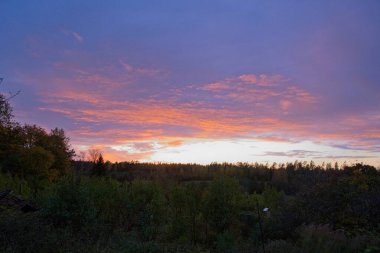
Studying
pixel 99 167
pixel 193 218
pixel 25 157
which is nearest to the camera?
pixel 193 218

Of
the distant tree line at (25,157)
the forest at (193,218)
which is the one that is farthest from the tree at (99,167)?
the forest at (193,218)

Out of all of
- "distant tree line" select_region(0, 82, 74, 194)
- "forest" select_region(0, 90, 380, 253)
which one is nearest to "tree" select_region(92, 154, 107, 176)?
"distant tree line" select_region(0, 82, 74, 194)

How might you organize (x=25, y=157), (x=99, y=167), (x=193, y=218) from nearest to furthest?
(x=193, y=218), (x=25, y=157), (x=99, y=167)

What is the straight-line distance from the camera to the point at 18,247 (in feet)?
33.7

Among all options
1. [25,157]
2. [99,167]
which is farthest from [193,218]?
[99,167]

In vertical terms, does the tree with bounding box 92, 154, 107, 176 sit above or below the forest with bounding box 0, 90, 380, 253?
above

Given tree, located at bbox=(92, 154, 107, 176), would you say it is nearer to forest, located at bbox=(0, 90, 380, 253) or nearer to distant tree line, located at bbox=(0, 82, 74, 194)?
distant tree line, located at bbox=(0, 82, 74, 194)

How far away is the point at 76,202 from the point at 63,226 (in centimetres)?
111

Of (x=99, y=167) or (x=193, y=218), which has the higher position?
(x=99, y=167)

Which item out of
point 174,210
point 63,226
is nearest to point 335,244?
point 63,226

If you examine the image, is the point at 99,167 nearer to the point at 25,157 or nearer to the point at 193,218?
the point at 25,157

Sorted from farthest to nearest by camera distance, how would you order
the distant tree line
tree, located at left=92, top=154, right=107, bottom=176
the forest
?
tree, located at left=92, top=154, right=107, bottom=176, the distant tree line, the forest

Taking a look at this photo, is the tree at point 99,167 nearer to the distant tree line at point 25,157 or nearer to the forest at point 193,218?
the distant tree line at point 25,157

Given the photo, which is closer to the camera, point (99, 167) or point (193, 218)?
point (193, 218)
